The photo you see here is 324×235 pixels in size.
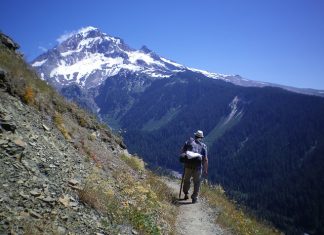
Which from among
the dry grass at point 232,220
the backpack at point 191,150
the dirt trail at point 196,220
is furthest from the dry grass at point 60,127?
the dry grass at point 232,220

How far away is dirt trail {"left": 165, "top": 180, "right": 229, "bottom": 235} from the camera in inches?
569

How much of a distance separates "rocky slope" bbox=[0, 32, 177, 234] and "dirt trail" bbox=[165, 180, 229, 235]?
799mm

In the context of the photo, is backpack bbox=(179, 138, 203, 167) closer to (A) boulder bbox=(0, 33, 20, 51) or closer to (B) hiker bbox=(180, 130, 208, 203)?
(B) hiker bbox=(180, 130, 208, 203)

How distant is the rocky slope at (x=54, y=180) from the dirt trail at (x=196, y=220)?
0.80 metres

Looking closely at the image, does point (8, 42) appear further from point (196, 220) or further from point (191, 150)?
point (196, 220)

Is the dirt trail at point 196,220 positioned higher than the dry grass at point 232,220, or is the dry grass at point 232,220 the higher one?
the dirt trail at point 196,220

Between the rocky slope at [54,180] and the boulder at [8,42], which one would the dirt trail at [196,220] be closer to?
the rocky slope at [54,180]

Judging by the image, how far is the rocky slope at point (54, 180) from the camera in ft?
28.0

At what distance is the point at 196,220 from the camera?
15.8 meters

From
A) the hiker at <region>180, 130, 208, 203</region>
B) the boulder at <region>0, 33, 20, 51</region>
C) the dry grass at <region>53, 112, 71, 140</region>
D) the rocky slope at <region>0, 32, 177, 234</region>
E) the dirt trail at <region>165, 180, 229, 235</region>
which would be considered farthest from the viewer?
the boulder at <region>0, 33, 20, 51</region>

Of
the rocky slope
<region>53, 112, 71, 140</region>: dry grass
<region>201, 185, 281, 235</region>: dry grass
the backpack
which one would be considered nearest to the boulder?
the rocky slope

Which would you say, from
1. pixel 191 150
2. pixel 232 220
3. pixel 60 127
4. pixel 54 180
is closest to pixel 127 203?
pixel 54 180

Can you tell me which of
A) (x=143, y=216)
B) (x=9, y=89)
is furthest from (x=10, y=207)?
(x=9, y=89)

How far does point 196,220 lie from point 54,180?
24.8 feet
